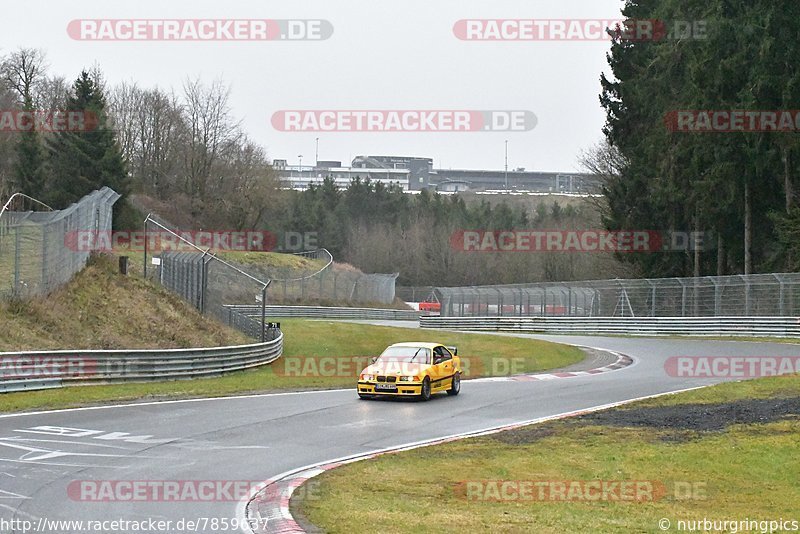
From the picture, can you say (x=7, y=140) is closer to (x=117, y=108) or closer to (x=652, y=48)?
(x=117, y=108)

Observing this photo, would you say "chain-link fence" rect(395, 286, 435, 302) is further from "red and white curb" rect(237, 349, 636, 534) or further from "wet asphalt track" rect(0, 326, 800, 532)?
"red and white curb" rect(237, 349, 636, 534)

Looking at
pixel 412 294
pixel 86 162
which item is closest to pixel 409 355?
pixel 86 162

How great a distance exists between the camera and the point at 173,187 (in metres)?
92.9

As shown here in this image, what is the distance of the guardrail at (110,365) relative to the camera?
21859mm

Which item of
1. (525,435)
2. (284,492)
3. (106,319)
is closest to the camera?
(284,492)

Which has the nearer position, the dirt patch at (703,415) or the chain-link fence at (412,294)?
the dirt patch at (703,415)

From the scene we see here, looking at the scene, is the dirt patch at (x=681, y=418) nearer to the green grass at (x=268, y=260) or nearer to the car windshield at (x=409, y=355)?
the car windshield at (x=409, y=355)

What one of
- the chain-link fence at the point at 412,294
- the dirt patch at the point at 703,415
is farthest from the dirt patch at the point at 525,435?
the chain-link fence at the point at 412,294

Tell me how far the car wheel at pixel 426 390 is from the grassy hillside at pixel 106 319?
9.46m

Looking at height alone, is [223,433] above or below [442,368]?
below

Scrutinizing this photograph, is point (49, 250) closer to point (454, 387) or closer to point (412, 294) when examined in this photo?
point (454, 387)

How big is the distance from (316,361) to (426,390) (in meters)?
13.6

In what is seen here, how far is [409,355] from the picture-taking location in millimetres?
23672

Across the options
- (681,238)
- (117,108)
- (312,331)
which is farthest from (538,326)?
(117,108)
